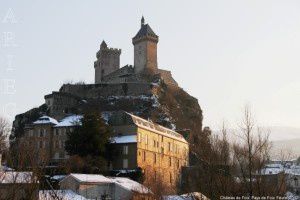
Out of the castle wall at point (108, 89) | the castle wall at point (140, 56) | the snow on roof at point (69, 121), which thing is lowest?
the snow on roof at point (69, 121)

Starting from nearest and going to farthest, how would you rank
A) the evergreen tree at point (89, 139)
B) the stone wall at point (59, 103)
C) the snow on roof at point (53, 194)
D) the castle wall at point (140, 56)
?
the snow on roof at point (53, 194) < the evergreen tree at point (89, 139) < the stone wall at point (59, 103) < the castle wall at point (140, 56)

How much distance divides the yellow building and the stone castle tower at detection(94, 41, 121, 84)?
36117 millimetres

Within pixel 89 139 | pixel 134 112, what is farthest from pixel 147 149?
pixel 134 112

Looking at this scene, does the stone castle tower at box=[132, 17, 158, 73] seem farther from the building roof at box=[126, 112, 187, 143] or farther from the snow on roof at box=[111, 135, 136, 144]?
the snow on roof at box=[111, 135, 136, 144]

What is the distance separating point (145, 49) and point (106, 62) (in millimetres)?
12633

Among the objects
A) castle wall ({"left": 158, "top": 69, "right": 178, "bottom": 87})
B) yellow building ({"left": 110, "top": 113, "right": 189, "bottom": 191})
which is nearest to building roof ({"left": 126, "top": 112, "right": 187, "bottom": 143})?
yellow building ({"left": 110, "top": 113, "right": 189, "bottom": 191})

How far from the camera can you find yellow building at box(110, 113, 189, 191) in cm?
5941

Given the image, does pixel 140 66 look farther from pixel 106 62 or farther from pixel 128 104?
pixel 128 104

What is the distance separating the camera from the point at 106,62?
10556cm

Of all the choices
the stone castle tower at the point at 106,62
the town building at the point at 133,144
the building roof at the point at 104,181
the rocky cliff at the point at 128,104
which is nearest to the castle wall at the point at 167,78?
the rocky cliff at the point at 128,104

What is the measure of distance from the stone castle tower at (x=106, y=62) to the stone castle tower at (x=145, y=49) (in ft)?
26.2

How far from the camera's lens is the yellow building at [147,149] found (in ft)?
195

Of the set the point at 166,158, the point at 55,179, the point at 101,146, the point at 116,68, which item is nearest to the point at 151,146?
the point at 166,158

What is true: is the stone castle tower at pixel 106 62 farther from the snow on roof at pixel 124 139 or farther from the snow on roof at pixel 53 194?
the snow on roof at pixel 53 194
